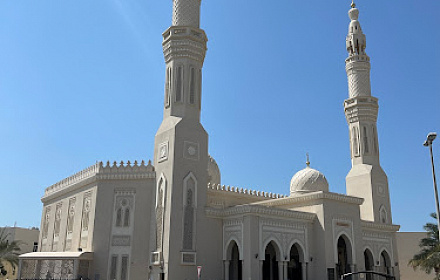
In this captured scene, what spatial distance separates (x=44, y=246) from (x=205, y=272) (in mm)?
13457

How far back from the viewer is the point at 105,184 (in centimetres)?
2484

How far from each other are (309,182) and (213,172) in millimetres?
6650

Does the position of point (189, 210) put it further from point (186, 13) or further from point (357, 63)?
point (357, 63)

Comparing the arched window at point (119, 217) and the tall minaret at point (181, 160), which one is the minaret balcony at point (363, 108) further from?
the arched window at point (119, 217)

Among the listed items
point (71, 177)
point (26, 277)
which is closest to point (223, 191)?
point (71, 177)

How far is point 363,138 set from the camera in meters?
33.3

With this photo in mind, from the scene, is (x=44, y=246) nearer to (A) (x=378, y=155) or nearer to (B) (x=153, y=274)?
(B) (x=153, y=274)

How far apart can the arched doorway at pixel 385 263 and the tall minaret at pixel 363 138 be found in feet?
7.82

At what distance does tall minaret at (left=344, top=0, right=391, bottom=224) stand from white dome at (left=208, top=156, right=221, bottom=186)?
10.2 metres

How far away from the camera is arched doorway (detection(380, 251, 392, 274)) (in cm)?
3048

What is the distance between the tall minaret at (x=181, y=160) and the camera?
2228 cm

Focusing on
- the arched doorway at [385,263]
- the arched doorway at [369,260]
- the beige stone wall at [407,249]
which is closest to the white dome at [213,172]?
the arched doorway at [369,260]

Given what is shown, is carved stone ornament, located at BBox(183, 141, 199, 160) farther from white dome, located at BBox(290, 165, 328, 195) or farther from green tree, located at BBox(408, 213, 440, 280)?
green tree, located at BBox(408, 213, 440, 280)

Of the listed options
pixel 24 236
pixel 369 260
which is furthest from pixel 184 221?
pixel 24 236
